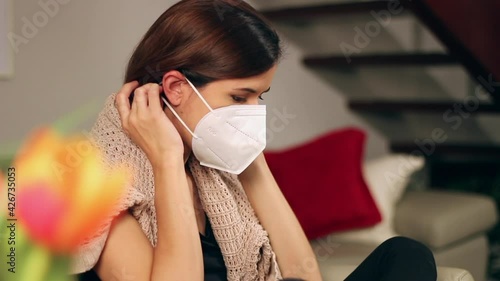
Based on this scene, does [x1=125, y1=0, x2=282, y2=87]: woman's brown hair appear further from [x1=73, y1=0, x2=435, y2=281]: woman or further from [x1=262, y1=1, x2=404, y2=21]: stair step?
[x1=262, y1=1, x2=404, y2=21]: stair step

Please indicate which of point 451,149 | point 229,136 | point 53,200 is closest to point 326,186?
point 451,149

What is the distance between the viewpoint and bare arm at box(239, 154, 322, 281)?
5.10ft

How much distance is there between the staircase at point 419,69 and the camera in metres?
2.86

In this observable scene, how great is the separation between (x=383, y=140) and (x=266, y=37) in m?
2.42

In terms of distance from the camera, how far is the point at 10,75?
2105 millimetres

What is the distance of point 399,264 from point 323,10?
1.81 metres

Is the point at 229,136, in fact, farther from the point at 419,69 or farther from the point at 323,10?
the point at 419,69

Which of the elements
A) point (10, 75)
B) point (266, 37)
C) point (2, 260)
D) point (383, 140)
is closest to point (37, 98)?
point (10, 75)

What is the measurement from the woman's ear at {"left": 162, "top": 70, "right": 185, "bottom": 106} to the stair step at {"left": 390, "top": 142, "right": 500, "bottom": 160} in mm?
2282

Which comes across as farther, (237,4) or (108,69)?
(108,69)

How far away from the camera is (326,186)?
2.62 meters

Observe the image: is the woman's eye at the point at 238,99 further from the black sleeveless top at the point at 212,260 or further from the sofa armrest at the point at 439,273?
the sofa armrest at the point at 439,273

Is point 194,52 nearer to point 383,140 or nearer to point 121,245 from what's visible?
point 121,245

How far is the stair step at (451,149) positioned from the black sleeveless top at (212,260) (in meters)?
2.14
